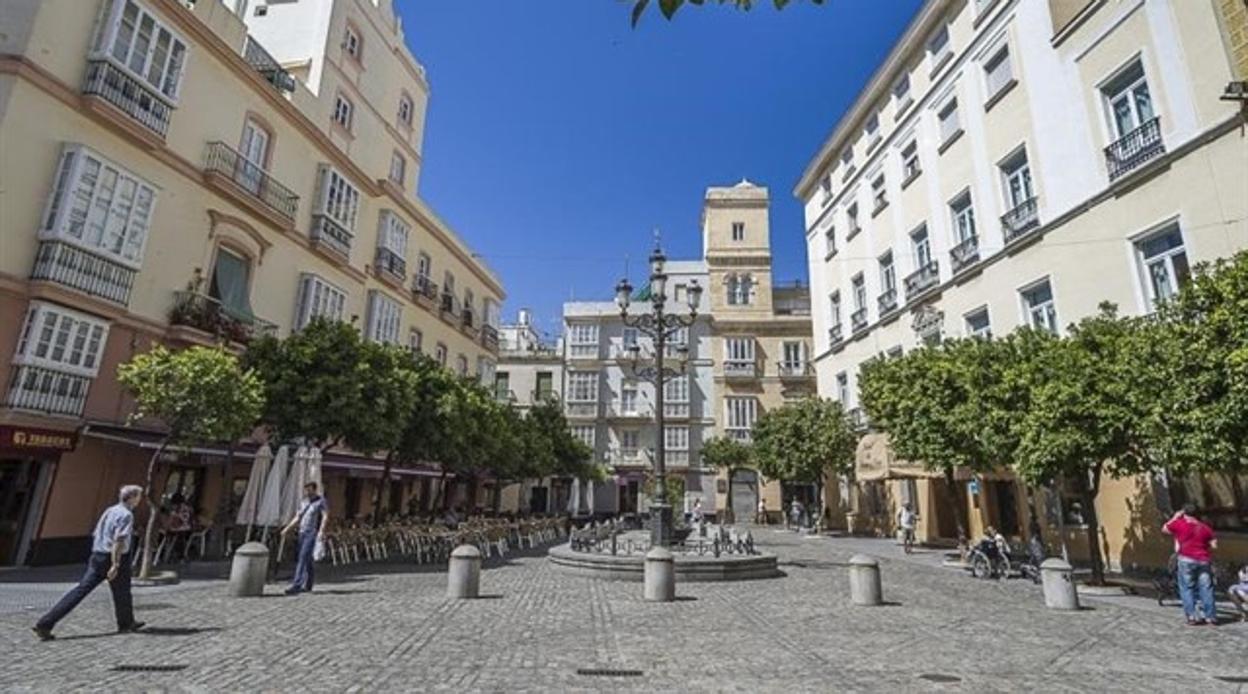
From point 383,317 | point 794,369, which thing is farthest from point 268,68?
point 794,369

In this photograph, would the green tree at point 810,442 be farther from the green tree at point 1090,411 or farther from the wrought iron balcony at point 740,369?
the green tree at point 1090,411

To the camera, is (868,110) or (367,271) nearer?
(367,271)

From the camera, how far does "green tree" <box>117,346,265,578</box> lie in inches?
430

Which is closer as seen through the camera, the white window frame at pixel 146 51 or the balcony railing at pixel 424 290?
the white window frame at pixel 146 51

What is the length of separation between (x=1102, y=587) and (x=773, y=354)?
32.0m

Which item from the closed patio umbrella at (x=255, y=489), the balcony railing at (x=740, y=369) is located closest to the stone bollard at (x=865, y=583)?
the closed patio umbrella at (x=255, y=489)

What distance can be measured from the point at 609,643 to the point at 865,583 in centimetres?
517

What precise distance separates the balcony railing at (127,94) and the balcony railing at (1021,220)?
21.6 metres

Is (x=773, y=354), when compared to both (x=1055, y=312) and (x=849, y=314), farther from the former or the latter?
(x=1055, y=312)

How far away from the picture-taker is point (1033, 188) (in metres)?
17.6

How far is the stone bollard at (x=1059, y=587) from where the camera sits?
10.2 metres

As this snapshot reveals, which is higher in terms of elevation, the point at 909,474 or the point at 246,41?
the point at 246,41

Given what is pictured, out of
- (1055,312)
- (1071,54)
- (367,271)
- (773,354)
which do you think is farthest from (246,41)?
(773,354)

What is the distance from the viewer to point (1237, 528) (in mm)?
12320
